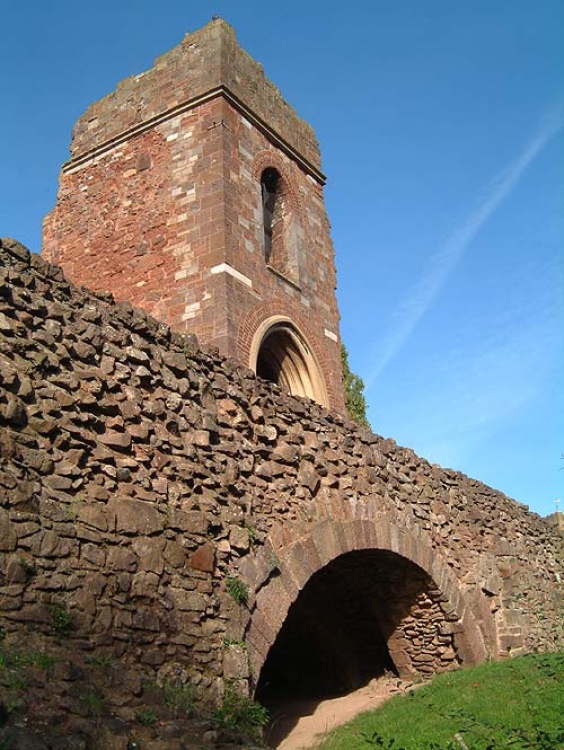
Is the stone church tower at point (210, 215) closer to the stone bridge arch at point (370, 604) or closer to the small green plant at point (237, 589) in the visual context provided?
the stone bridge arch at point (370, 604)

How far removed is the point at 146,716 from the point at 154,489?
181 cm

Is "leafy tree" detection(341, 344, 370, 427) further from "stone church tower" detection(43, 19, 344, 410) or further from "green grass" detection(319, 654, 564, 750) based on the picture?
"green grass" detection(319, 654, 564, 750)

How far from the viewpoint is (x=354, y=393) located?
20.2 metres

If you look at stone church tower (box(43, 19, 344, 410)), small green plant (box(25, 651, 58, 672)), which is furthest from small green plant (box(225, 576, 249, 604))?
stone church tower (box(43, 19, 344, 410))

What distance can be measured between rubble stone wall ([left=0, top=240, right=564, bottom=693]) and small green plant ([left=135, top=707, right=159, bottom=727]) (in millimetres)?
483

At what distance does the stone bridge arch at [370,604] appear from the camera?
757 cm

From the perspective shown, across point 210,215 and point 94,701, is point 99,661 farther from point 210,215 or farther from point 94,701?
point 210,215

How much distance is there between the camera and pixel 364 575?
976 cm

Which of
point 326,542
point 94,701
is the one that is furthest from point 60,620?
point 326,542

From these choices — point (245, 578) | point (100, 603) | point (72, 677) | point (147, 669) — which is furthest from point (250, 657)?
point (72, 677)

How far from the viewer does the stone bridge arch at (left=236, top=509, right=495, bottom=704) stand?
7566mm

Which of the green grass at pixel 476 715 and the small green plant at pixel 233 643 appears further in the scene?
the green grass at pixel 476 715

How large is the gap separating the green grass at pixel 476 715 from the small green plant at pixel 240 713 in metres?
1.73

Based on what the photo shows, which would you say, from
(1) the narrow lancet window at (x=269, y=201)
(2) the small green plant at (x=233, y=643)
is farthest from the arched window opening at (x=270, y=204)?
(2) the small green plant at (x=233, y=643)
